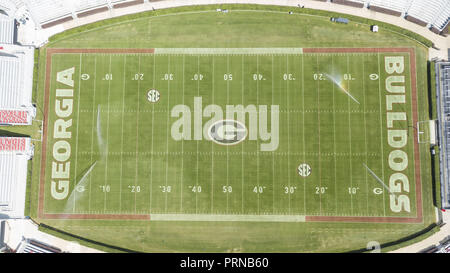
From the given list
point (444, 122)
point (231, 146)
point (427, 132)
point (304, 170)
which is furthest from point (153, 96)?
point (444, 122)

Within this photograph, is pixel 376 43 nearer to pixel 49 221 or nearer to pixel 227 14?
pixel 227 14

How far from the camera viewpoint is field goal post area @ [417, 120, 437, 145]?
89.6 feet

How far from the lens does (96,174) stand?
27750 millimetres

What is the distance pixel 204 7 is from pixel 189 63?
19.4 ft

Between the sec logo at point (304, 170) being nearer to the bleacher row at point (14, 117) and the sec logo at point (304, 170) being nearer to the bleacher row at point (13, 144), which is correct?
the bleacher row at point (13, 144)

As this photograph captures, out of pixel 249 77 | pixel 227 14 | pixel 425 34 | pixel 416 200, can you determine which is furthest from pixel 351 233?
pixel 227 14

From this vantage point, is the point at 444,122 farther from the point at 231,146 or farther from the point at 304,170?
the point at 231,146

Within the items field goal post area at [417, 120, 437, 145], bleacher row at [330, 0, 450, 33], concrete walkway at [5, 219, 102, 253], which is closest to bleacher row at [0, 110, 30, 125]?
concrete walkway at [5, 219, 102, 253]

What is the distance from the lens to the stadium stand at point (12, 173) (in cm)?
2703

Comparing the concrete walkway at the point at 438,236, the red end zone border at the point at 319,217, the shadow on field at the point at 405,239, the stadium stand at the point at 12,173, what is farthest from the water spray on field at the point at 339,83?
the stadium stand at the point at 12,173

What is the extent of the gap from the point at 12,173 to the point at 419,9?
4289 cm

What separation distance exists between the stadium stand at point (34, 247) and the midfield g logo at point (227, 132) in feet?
61.6

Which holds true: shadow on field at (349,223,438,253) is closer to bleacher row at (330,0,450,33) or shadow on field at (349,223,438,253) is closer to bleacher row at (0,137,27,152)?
bleacher row at (330,0,450,33)

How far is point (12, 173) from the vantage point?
1070 inches
